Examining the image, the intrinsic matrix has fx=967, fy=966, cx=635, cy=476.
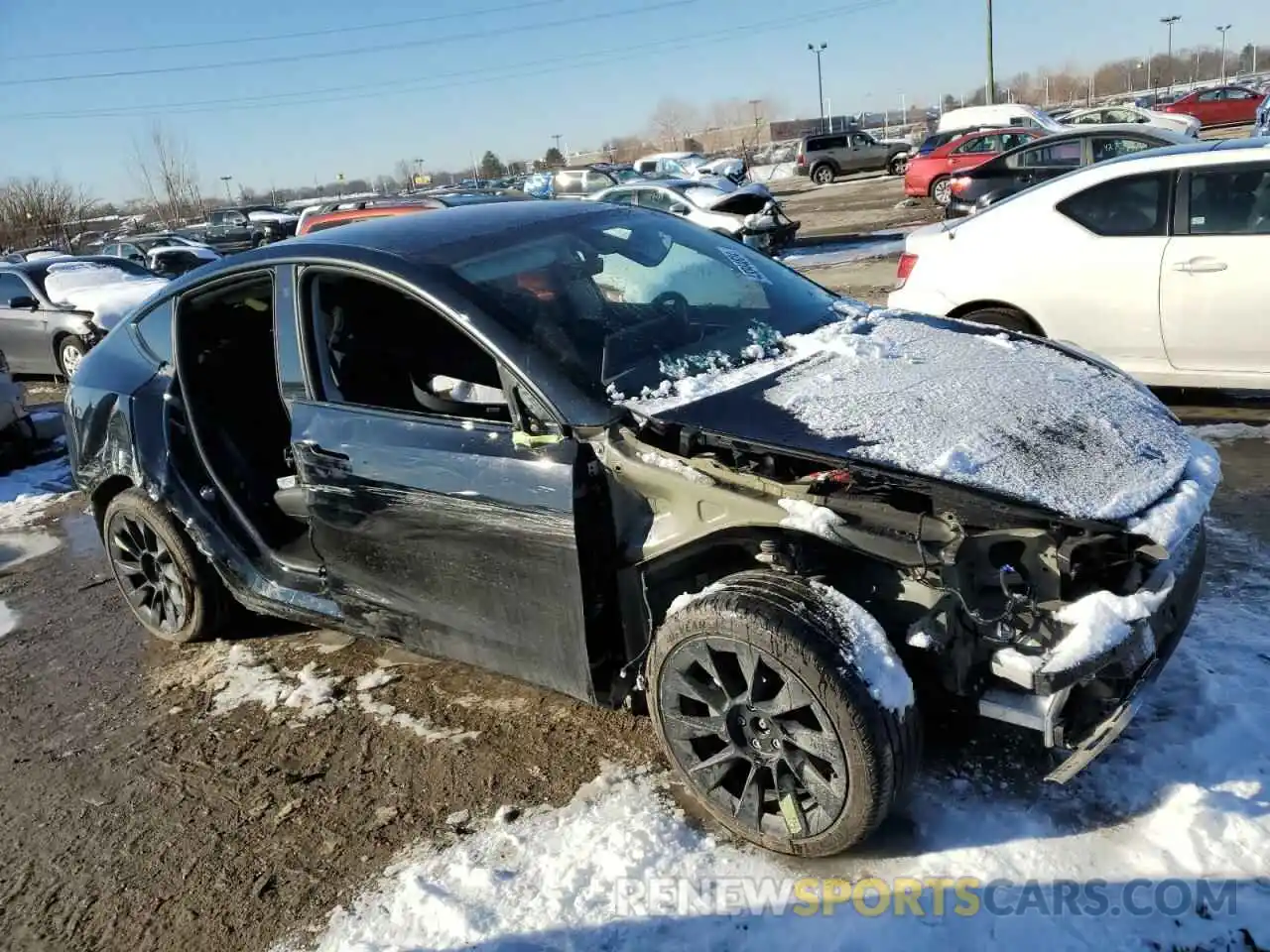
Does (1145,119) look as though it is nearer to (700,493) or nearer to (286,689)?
(700,493)

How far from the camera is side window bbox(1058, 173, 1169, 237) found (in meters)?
5.43

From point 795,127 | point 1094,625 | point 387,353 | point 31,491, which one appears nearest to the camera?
point 1094,625

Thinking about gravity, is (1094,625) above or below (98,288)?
below

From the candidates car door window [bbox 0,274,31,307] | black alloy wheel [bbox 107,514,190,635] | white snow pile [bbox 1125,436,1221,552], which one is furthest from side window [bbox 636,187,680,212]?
white snow pile [bbox 1125,436,1221,552]

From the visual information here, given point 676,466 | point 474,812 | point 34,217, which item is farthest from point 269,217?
point 676,466

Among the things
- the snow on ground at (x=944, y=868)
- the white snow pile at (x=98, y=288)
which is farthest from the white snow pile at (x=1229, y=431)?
the white snow pile at (x=98, y=288)

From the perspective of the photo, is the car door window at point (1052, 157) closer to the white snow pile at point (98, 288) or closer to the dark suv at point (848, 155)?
the white snow pile at point (98, 288)

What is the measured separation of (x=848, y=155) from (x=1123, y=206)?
33.6 metres

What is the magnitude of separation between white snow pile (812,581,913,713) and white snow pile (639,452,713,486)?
49 centimetres

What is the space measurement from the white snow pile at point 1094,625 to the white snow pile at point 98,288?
1154cm

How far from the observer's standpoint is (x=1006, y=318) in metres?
5.84

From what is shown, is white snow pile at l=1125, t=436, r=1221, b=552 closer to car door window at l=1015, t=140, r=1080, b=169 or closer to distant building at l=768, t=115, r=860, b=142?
car door window at l=1015, t=140, r=1080, b=169

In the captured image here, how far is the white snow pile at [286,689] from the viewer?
365 cm

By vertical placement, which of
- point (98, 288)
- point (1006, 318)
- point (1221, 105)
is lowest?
point (1006, 318)
